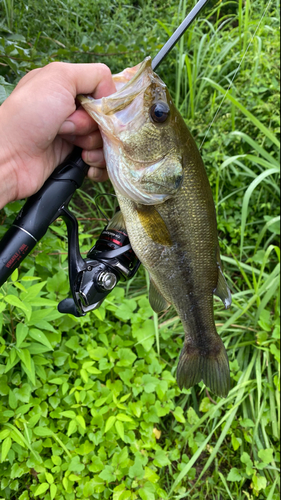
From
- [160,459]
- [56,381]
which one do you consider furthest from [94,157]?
[160,459]

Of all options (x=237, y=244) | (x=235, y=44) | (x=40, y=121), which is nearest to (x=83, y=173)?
(x=40, y=121)

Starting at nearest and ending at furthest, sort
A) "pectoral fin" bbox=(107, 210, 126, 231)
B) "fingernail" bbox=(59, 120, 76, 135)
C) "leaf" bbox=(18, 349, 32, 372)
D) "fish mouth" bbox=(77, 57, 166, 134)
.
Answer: "fish mouth" bbox=(77, 57, 166, 134) < "fingernail" bbox=(59, 120, 76, 135) < "pectoral fin" bbox=(107, 210, 126, 231) < "leaf" bbox=(18, 349, 32, 372)

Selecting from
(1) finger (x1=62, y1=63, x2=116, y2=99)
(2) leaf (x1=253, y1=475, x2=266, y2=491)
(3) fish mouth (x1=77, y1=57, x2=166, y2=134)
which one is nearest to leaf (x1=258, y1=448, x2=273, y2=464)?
(2) leaf (x1=253, y1=475, x2=266, y2=491)

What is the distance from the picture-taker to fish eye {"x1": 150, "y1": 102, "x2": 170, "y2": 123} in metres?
1.09

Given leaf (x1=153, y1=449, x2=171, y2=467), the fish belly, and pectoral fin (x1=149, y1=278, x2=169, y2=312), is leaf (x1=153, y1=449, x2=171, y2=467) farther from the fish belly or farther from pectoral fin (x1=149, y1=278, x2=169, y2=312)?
pectoral fin (x1=149, y1=278, x2=169, y2=312)

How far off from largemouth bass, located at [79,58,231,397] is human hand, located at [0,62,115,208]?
0.07m

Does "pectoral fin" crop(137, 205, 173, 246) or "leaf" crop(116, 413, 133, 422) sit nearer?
"pectoral fin" crop(137, 205, 173, 246)

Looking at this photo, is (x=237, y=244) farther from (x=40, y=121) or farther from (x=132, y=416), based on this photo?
(x=40, y=121)

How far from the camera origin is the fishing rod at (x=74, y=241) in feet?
3.63

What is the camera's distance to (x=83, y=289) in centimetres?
123

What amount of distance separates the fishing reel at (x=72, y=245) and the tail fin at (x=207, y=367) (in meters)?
0.48

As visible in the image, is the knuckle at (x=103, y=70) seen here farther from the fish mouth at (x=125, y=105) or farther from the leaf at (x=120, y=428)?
the leaf at (x=120, y=428)

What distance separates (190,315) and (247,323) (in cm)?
132

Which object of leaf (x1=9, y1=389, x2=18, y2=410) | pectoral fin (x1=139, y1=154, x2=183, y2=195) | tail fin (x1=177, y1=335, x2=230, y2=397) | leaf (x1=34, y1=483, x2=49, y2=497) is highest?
pectoral fin (x1=139, y1=154, x2=183, y2=195)
